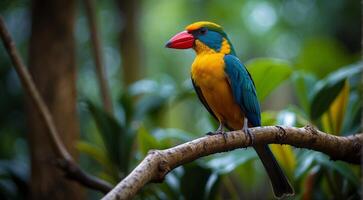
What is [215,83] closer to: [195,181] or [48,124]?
[195,181]

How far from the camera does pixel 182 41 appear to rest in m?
3.00

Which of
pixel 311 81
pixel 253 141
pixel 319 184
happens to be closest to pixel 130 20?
pixel 311 81

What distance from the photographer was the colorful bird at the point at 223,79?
9.75 ft

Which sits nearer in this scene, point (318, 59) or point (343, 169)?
point (343, 169)

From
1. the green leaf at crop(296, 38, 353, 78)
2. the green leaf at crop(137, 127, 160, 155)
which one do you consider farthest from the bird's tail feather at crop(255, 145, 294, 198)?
the green leaf at crop(296, 38, 353, 78)

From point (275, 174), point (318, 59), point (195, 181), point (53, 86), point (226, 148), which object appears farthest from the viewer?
point (318, 59)

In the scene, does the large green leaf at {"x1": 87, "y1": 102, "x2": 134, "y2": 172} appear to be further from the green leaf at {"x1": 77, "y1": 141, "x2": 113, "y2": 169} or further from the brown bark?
the brown bark

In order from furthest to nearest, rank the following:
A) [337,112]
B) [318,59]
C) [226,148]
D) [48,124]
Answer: [318,59] → [337,112] → [48,124] → [226,148]

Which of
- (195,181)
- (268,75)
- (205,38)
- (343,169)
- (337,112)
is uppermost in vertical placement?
(205,38)

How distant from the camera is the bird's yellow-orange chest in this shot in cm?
304

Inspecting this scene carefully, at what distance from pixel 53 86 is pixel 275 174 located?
6.52 ft

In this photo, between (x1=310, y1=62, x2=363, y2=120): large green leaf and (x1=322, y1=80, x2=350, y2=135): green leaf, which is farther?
(x1=322, y1=80, x2=350, y2=135): green leaf

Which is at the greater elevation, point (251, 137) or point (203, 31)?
point (203, 31)

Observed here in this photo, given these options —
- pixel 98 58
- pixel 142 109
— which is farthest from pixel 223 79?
pixel 98 58
